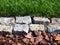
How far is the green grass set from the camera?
3.92 m

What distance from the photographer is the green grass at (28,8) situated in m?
3.92

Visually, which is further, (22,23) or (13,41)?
(22,23)

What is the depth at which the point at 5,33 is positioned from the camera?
356cm

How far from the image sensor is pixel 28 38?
349 cm

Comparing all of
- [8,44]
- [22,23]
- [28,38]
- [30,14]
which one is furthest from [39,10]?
[8,44]

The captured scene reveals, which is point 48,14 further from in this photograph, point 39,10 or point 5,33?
point 5,33

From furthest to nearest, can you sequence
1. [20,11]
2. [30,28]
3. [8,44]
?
[20,11], [30,28], [8,44]

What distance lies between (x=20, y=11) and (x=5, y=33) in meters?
0.57

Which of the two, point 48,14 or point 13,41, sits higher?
point 48,14

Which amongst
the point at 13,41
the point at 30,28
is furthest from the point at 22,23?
the point at 13,41

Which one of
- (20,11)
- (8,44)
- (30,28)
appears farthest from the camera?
(20,11)

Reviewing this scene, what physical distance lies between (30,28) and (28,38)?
0.21 meters

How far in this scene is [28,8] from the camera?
12.9ft

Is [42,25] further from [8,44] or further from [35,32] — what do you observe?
[8,44]
